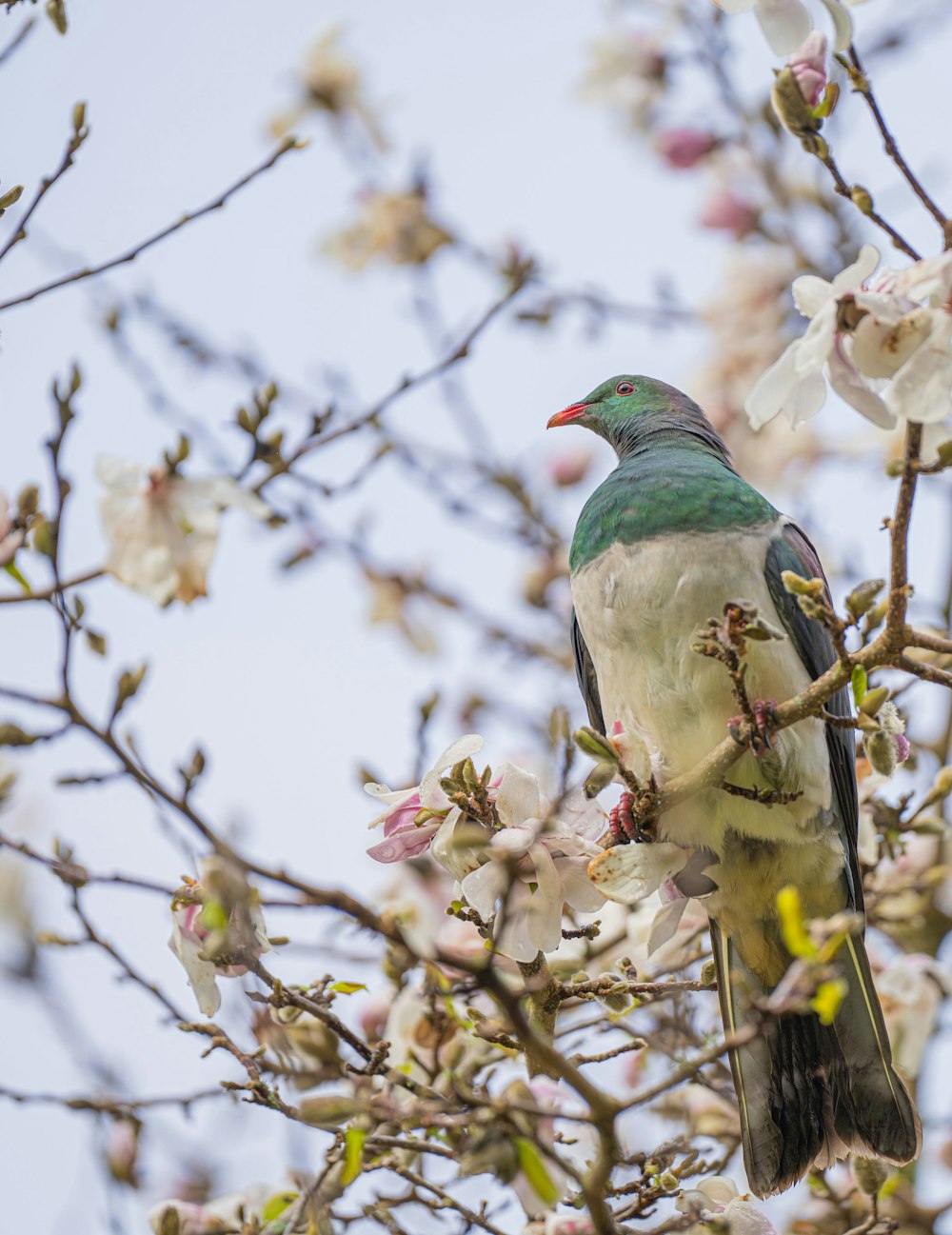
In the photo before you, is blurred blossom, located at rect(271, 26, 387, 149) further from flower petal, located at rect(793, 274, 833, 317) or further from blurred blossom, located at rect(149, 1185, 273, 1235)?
blurred blossom, located at rect(149, 1185, 273, 1235)

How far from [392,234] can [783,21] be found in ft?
8.90

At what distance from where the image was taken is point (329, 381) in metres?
3.77

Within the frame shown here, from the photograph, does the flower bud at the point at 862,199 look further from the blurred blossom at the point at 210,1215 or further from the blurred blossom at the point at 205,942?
the blurred blossom at the point at 210,1215

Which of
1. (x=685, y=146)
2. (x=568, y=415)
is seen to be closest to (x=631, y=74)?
(x=685, y=146)

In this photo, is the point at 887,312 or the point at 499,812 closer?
the point at 887,312

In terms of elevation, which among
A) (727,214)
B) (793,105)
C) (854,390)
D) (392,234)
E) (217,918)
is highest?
(727,214)

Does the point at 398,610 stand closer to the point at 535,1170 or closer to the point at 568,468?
the point at 568,468

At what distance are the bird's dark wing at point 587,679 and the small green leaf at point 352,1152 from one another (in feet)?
5.09

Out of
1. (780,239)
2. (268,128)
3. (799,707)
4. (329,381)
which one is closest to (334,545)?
(329,381)

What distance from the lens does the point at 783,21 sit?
5.70ft

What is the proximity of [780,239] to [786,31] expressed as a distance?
9.16ft

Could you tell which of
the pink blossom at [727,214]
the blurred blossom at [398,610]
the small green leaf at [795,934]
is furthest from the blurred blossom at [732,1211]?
the pink blossom at [727,214]

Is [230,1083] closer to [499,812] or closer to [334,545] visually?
[499,812]

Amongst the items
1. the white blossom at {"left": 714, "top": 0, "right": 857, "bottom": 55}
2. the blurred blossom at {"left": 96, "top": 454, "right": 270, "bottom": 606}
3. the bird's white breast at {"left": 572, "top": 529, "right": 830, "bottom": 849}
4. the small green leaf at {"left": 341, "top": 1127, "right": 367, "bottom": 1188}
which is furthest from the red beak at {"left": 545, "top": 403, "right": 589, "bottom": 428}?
the small green leaf at {"left": 341, "top": 1127, "right": 367, "bottom": 1188}
